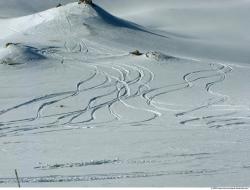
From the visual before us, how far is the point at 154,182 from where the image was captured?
959 centimetres

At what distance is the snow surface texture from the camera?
10.4 metres

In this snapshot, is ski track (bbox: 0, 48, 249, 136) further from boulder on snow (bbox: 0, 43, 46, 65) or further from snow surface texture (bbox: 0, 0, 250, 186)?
boulder on snow (bbox: 0, 43, 46, 65)

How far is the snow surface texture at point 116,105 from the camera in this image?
34.1 feet

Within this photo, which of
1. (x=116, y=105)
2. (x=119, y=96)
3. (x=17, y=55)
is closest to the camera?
(x=116, y=105)

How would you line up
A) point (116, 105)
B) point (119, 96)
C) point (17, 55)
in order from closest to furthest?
point (116, 105) → point (119, 96) → point (17, 55)

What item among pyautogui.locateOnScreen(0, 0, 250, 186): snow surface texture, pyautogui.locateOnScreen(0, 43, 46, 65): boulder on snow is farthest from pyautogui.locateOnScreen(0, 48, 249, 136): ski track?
pyautogui.locateOnScreen(0, 43, 46, 65): boulder on snow

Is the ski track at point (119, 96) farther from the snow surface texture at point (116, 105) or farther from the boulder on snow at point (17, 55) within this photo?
the boulder on snow at point (17, 55)

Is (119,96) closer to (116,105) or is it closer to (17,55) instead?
(116,105)

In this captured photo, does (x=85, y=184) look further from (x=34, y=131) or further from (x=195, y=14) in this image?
(x=195, y=14)

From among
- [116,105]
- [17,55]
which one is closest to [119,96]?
[116,105]

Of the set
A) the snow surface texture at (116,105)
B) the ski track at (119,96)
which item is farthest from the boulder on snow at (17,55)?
the ski track at (119,96)

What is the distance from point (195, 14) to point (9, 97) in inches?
1148

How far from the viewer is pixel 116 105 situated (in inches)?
661

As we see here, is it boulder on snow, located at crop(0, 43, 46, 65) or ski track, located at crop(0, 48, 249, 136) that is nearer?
ski track, located at crop(0, 48, 249, 136)
